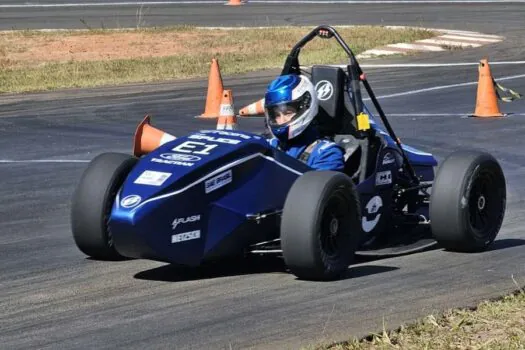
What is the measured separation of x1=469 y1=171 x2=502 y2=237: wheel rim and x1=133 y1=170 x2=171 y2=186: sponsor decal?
2.22m

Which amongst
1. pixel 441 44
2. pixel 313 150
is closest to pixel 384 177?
pixel 313 150

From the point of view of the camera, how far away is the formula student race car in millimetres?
7219

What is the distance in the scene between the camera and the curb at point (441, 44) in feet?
79.4

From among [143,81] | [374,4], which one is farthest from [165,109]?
[374,4]

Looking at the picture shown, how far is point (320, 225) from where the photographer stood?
7.38m

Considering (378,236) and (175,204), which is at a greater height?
(175,204)

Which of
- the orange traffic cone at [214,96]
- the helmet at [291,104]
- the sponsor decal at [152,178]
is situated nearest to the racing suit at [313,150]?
the helmet at [291,104]

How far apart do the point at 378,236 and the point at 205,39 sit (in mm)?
19081

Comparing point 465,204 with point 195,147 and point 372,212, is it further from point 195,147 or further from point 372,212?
point 195,147

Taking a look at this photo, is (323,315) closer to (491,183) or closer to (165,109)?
(491,183)

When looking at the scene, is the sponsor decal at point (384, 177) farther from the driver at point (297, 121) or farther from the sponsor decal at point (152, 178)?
the sponsor decal at point (152, 178)

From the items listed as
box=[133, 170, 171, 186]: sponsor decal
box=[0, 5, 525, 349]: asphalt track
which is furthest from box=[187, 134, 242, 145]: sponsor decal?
box=[0, 5, 525, 349]: asphalt track

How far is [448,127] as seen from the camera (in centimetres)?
1530

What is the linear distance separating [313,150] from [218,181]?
107 centimetres
